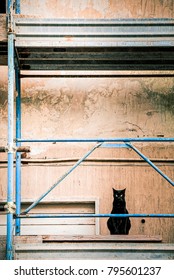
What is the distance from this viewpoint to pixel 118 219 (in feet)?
18.2

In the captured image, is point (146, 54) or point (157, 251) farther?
point (146, 54)

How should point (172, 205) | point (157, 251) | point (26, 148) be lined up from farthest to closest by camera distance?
point (172, 205), point (26, 148), point (157, 251)

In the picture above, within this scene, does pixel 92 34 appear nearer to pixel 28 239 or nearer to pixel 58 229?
pixel 28 239

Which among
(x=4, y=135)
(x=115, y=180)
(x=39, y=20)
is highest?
(x=39, y=20)

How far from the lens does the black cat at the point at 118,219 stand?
552 centimetres

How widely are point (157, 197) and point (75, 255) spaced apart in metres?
2.28

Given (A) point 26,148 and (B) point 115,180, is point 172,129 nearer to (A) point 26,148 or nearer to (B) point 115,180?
(B) point 115,180

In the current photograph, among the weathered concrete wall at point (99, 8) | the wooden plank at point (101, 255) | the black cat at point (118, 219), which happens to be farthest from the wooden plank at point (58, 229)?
the weathered concrete wall at point (99, 8)

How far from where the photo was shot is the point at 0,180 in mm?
5875

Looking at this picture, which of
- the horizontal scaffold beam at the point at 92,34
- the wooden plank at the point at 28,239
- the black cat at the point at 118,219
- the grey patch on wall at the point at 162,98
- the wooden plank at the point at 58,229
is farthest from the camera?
the grey patch on wall at the point at 162,98

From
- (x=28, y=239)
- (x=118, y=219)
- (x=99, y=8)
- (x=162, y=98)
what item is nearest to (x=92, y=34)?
(x=99, y=8)

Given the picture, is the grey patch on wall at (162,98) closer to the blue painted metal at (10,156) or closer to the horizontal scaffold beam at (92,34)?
the horizontal scaffold beam at (92,34)

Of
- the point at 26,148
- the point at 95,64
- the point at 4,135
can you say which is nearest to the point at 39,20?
the point at 95,64

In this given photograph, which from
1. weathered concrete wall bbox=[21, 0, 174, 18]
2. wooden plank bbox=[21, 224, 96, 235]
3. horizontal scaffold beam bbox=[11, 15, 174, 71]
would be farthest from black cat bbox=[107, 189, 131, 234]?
weathered concrete wall bbox=[21, 0, 174, 18]
